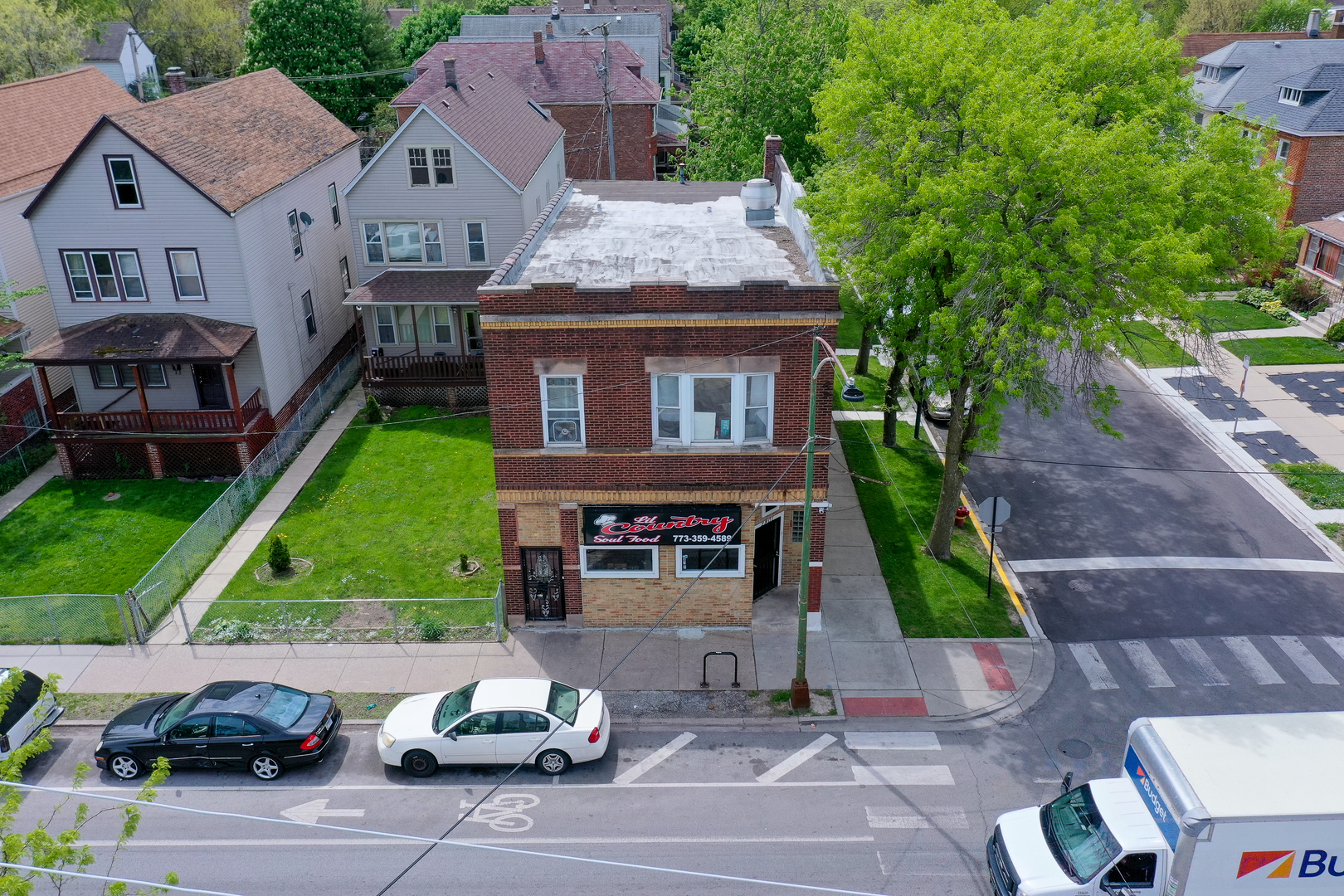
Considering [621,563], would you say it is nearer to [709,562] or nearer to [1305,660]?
[709,562]


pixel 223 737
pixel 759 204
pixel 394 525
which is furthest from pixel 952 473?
pixel 223 737

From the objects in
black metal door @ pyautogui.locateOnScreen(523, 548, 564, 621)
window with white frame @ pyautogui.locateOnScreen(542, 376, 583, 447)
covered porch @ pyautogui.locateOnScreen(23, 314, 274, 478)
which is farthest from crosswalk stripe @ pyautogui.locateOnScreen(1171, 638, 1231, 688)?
covered porch @ pyautogui.locateOnScreen(23, 314, 274, 478)

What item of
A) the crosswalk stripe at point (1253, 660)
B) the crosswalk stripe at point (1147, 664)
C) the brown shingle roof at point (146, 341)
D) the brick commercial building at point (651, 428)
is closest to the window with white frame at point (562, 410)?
the brick commercial building at point (651, 428)

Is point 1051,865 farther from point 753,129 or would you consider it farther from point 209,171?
point 753,129

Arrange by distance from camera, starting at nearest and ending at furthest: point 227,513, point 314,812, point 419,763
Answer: point 314,812, point 419,763, point 227,513

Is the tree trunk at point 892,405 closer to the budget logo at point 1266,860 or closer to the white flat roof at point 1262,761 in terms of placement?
the white flat roof at point 1262,761
